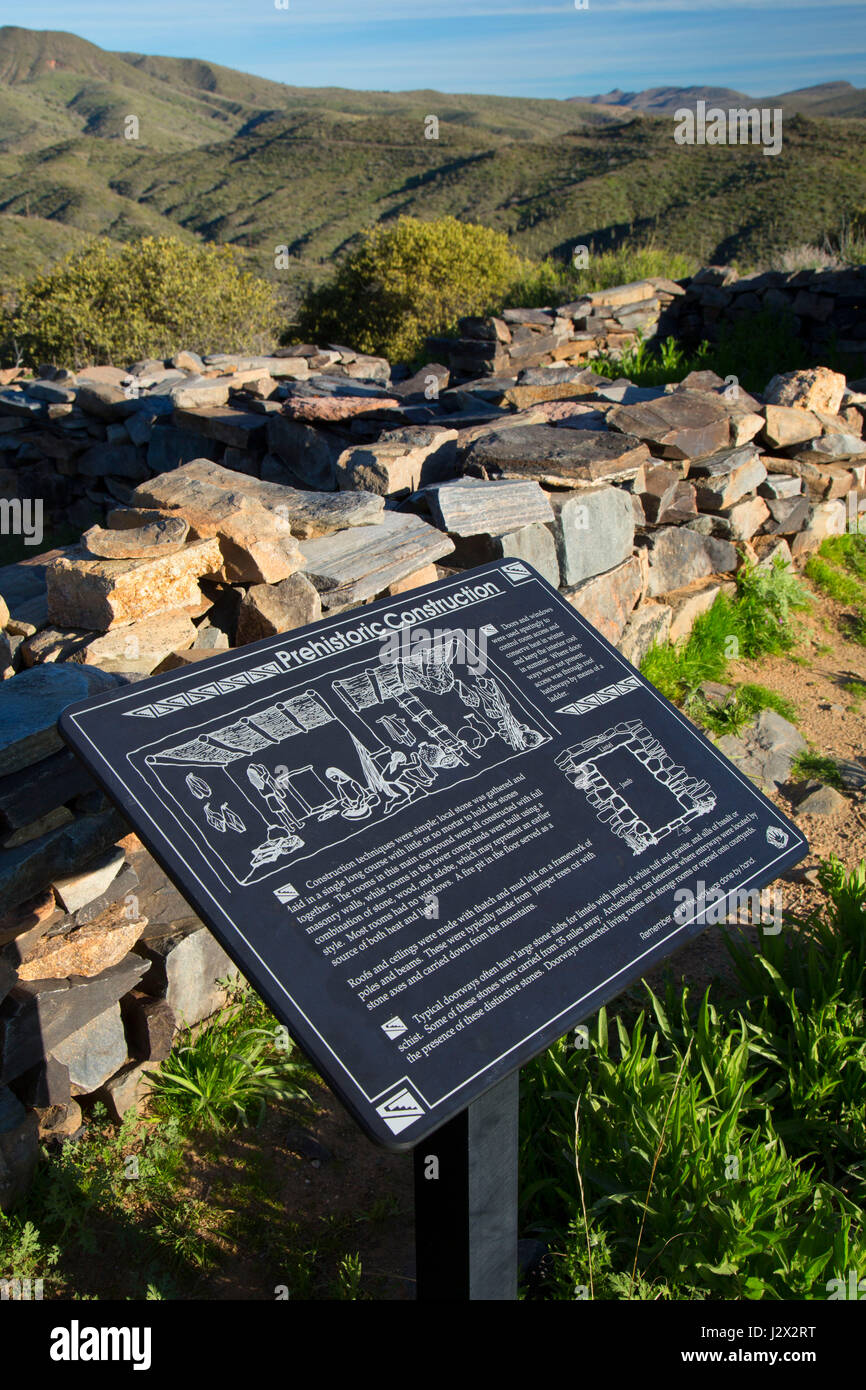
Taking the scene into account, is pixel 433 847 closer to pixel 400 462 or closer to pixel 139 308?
pixel 400 462

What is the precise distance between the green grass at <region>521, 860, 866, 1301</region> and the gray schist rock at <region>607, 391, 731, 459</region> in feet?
9.35

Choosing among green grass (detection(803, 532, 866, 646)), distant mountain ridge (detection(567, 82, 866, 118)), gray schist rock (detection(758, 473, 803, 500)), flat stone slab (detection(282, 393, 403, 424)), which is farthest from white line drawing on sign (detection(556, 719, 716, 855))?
distant mountain ridge (detection(567, 82, 866, 118))

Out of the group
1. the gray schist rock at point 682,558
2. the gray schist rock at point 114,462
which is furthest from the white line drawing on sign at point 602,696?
the gray schist rock at point 114,462

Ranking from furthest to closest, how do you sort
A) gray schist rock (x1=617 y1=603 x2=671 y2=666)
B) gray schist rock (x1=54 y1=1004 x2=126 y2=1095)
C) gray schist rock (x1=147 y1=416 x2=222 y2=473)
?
1. gray schist rock (x1=147 y1=416 x2=222 y2=473)
2. gray schist rock (x1=617 y1=603 x2=671 y2=666)
3. gray schist rock (x1=54 y1=1004 x2=126 y2=1095)

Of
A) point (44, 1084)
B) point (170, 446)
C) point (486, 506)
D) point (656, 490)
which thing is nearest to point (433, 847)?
point (44, 1084)

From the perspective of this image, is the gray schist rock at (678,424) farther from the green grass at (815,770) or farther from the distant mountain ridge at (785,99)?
the distant mountain ridge at (785,99)

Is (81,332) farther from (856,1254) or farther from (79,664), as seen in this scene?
(856,1254)

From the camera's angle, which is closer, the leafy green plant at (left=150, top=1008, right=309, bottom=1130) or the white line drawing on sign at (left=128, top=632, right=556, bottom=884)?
the white line drawing on sign at (left=128, top=632, right=556, bottom=884)

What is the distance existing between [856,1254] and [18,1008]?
2.05 meters

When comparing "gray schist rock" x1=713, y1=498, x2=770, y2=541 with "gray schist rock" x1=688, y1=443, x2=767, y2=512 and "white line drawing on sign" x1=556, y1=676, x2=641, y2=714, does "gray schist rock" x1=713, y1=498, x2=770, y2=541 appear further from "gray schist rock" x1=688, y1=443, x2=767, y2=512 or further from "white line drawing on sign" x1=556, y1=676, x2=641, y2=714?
"white line drawing on sign" x1=556, y1=676, x2=641, y2=714

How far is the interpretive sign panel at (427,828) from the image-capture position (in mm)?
1526

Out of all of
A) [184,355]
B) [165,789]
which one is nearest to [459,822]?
[165,789]

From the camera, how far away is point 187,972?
2852 millimetres

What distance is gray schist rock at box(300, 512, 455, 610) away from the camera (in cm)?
323
